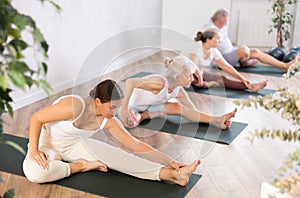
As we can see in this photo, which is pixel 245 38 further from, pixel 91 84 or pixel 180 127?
pixel 180 127

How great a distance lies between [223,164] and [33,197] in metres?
1.17

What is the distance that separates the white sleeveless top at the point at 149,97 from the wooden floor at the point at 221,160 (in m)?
0.24

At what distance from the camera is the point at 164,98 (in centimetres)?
331

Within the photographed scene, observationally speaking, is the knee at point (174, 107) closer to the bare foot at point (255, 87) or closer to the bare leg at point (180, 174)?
the bare leg at point (180, 174)

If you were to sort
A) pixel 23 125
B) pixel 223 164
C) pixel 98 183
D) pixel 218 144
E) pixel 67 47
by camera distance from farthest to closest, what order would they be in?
pixel 67 47 < pixel 23 125 < pixel 218 144 < pixel 223 164 < pixel 98 183

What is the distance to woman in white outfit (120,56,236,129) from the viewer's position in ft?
10.4

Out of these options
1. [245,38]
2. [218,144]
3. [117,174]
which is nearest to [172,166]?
[117,174]

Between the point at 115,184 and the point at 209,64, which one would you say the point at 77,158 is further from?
the point at 209,64

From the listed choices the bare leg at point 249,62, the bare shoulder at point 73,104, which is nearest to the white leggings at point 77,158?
the bare shoulder at point 73,104

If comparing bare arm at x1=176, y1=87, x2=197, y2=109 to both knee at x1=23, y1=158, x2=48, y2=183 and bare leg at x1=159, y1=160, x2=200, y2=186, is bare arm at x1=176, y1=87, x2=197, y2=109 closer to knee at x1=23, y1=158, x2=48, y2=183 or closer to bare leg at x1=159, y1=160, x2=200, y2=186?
bare leg at x1=159, y1=160, x2=200, y2=186

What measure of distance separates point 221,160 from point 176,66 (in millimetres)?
821

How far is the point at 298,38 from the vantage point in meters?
6.35

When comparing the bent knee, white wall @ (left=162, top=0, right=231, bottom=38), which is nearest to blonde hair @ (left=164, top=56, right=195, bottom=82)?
the bent knee

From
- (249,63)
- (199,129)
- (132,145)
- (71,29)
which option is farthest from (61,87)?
(249,63)
